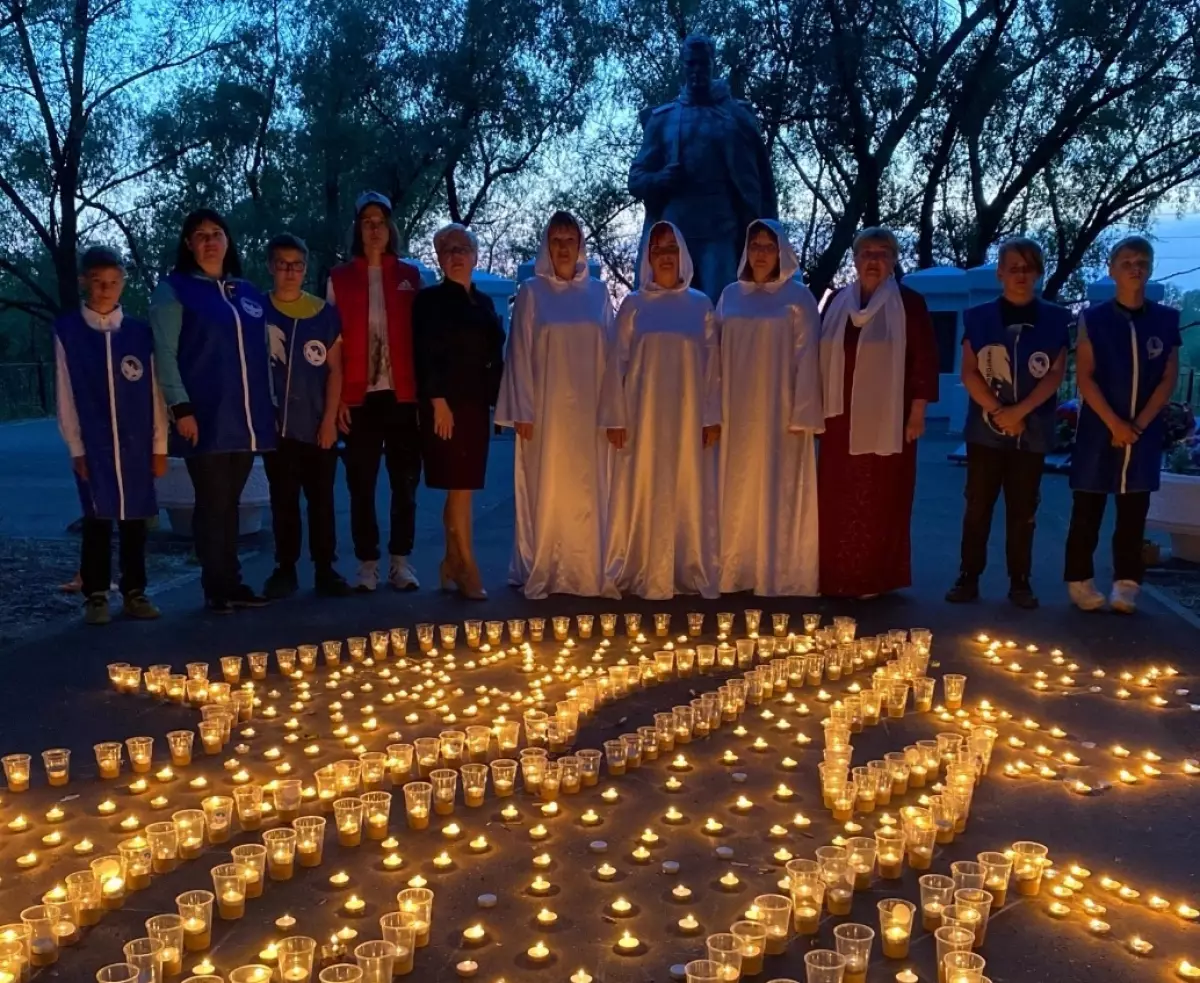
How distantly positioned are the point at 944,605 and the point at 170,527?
5.61 m

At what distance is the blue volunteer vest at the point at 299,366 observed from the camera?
5.88 m

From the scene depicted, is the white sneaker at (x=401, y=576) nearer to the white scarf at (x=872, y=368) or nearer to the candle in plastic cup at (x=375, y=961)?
the white scarf at (x=872, y=368)

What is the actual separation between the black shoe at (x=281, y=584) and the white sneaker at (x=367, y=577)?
0.34 meters

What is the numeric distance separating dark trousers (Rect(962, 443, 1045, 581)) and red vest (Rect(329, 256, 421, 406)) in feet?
10.1

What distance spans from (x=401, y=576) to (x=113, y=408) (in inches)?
69.8

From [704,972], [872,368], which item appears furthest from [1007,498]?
[704,972]

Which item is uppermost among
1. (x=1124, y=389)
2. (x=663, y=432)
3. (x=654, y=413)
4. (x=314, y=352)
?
(x=314, y=352)

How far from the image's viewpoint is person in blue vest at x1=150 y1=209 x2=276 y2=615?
5.49 meters

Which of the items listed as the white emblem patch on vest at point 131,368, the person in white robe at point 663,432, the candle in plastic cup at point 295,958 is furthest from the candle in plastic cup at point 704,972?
the white emblem patch on vest at point 131,368

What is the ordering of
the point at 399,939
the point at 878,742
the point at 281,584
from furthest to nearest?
1. the point at 281,584
2. the point at 878,742
3. the point at 399,939

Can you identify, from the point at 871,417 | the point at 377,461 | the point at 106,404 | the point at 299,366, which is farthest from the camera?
the point at 377,461

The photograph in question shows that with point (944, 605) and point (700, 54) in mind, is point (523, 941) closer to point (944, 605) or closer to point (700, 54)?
point (944, 605)

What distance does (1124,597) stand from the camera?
5.92 m

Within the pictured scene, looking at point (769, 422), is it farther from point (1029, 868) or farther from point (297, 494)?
point (1029, 868)
